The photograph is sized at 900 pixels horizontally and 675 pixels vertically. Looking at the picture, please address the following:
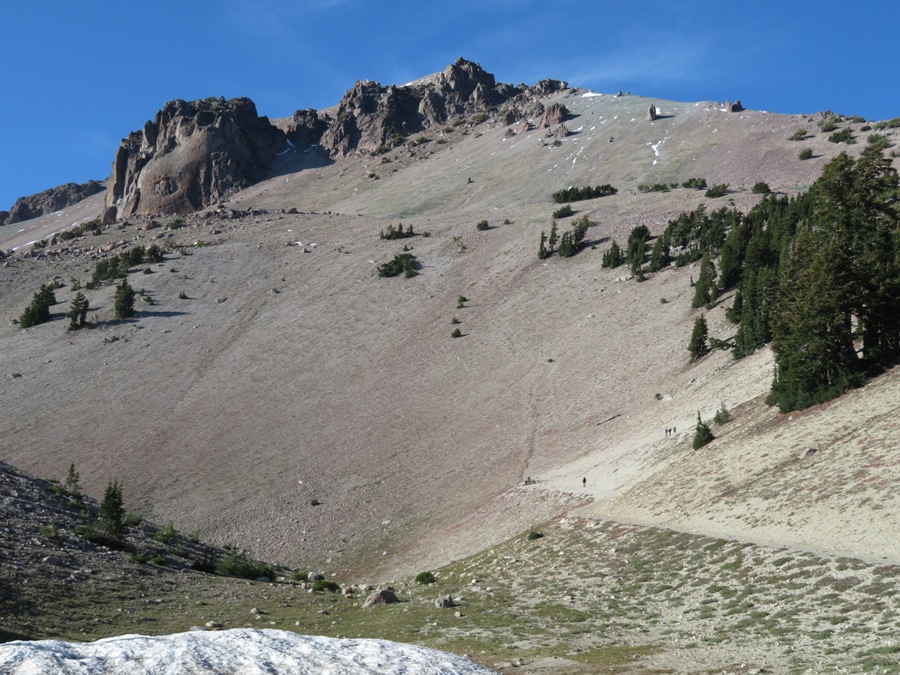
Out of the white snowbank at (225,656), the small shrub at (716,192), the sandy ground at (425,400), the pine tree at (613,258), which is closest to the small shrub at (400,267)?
the sandy ground at (425,400)

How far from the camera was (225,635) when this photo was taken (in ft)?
25.8

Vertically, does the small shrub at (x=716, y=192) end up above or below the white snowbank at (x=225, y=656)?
above

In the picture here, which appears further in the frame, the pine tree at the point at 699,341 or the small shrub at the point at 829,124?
the small shrub at the point at 829,124

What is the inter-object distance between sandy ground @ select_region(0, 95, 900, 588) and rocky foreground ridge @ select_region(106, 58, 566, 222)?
4840cm

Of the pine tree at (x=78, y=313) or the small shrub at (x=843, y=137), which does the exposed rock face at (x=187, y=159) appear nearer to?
the pine tree at (x=78, y=313)

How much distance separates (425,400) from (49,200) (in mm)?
170412

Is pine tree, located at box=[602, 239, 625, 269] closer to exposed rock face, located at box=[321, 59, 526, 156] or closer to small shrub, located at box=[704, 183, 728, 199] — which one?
small shrub, located at box=[704, 183, 728, 199]

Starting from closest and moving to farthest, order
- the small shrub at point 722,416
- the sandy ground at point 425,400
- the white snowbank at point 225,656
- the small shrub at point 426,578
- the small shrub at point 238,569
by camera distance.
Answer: the white snowbank at point 225,656 < the small shrub at point 238,569 < the small shrub at point 426,578 < the sandy ground at point 425,400 < the small shrub at point 722,416

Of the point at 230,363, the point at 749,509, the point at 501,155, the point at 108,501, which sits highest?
the point at 501,155

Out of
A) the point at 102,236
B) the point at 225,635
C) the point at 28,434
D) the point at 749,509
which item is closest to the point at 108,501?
the point at 225,635

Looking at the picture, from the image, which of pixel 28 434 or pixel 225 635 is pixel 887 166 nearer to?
pixel 225 635

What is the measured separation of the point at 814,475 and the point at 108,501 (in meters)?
22.7

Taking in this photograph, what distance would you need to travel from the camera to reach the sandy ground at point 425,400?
88.2ft

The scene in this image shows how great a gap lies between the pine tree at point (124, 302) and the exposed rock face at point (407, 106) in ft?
320
